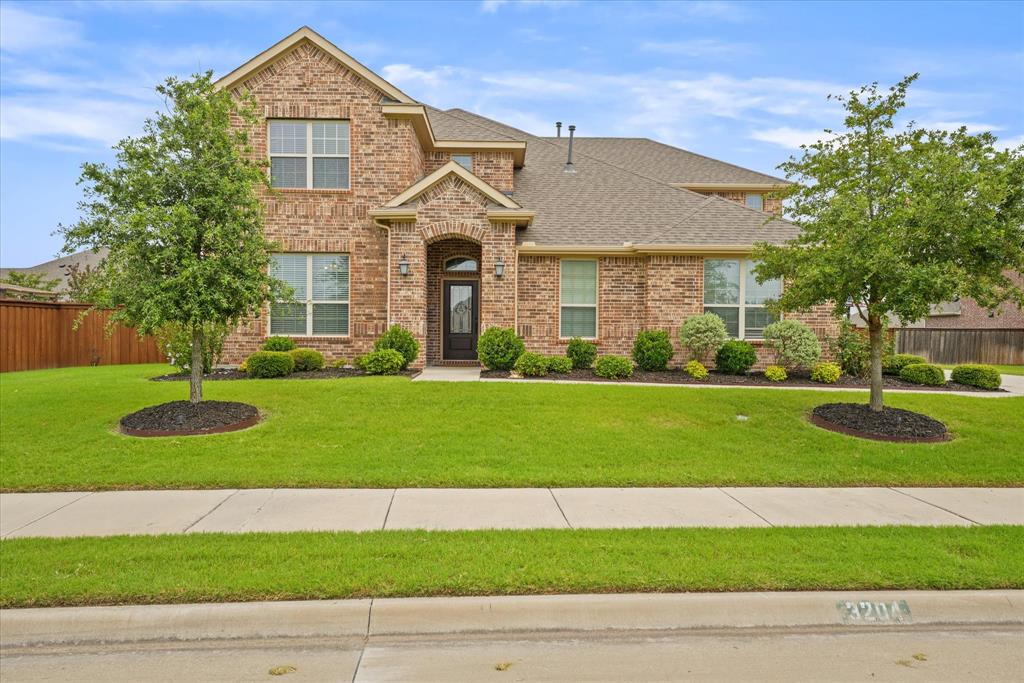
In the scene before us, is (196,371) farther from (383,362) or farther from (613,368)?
(613,368)

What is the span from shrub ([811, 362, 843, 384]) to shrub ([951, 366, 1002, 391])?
2747 millimetres

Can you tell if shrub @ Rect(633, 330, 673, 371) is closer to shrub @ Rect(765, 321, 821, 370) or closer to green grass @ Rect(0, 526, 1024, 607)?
shrub @ Rect(765, 321, 821, 370)

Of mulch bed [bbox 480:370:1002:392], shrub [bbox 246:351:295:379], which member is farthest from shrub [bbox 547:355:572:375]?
shrub [bbox 246:351:295:379]

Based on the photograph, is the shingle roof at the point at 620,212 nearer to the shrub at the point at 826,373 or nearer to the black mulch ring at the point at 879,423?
the shrub at the point at 826,373

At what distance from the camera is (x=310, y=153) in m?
16.3

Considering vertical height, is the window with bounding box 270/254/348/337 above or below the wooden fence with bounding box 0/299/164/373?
above

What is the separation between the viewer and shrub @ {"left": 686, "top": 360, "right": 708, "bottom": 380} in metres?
14.3

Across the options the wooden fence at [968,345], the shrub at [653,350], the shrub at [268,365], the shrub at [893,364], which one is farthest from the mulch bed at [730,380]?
the wooden fence at [968,345]

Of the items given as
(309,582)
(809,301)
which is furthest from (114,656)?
(809,301)

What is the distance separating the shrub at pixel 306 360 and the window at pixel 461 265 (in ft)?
14.5

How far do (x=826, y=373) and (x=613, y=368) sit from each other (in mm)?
5056

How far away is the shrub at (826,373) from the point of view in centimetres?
1430

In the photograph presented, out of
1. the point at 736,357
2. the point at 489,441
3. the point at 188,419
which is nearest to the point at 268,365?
the point at 188,419

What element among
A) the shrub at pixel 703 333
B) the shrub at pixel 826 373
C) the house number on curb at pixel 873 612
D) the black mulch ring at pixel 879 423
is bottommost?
the house number on curb at pixel 873 612
